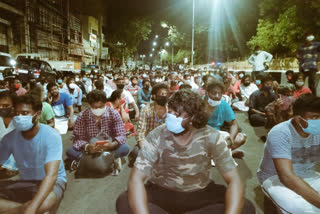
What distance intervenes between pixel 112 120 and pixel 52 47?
26837 millimetres

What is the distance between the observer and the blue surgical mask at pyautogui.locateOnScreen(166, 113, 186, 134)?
241 cm

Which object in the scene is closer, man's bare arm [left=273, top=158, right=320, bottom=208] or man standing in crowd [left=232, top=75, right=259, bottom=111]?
man's bare arm [left=273, top=158, right=320, bottom=208]

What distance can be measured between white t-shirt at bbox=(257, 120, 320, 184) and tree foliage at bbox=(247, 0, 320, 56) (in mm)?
15566

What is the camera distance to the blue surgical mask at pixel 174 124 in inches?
95.0

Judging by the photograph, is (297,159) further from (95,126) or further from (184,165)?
(95,126)

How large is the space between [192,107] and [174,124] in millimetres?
219

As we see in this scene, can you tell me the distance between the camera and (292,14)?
1950cm

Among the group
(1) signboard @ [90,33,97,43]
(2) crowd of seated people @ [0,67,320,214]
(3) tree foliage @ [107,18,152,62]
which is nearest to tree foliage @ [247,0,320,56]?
(2) crowd of seated people @ [0,67,320,214]

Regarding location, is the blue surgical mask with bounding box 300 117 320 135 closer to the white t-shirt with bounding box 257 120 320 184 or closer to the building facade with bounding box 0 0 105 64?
the white t-shirt with bounding box 257 120 320 184

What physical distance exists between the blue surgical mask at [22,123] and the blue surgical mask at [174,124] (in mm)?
1562

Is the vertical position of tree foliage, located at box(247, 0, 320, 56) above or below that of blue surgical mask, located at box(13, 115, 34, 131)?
above

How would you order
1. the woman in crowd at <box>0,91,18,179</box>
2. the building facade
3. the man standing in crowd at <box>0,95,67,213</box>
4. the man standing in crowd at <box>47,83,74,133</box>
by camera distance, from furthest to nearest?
the building facade
the man standing in crowd at <box>47,83,74,133</box>
the woman in crowd at <box>0,91,18,179</box>
the man standing in crowd at <box>0,95,67,213</box>

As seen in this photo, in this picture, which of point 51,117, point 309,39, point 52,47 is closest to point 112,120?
point 51,117

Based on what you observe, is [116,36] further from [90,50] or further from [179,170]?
[179,170]
